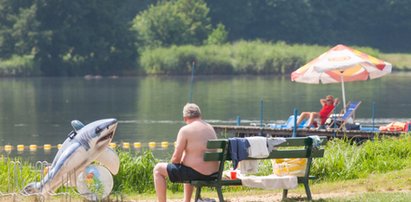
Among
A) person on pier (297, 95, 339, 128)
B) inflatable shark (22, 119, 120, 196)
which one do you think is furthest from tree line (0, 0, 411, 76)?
inflatable shark (22, 119, 120, 196)

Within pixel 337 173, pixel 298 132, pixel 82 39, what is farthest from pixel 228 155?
pixel 82 39

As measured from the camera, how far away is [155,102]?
55656 millimetres

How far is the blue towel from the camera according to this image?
14414 mm

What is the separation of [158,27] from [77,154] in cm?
8429

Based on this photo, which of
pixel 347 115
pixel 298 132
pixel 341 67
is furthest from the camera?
pixel 341 67

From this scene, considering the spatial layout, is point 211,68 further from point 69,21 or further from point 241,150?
point 241,150

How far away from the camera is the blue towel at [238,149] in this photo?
1441 centimetres

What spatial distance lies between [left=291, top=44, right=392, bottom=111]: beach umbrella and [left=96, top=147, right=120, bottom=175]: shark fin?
1421 cm

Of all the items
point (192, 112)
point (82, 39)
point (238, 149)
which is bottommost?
point (82, 39)

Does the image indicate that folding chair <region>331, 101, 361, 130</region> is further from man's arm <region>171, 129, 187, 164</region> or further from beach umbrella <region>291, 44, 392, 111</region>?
man's arm <region>171, 129, 187, 164</region>

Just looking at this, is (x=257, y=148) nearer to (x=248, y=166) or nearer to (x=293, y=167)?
(x=248, y=166)

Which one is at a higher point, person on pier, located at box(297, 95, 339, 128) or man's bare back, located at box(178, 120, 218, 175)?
man's bare back, located at box(178, 120, 218, 175)

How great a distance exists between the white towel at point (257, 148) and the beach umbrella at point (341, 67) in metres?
15.0

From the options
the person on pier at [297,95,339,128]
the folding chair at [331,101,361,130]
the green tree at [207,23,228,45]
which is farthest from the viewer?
the green tree at [207,23,228,45]
